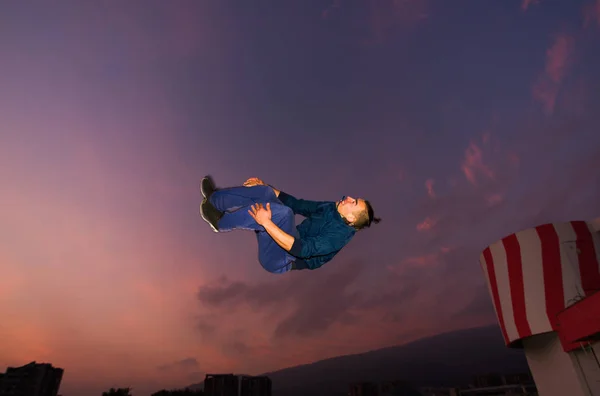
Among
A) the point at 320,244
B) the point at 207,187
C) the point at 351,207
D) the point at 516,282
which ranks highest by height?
the point at 516,282

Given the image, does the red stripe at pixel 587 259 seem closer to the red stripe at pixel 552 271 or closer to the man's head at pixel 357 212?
the red stripe at pixel 552 271

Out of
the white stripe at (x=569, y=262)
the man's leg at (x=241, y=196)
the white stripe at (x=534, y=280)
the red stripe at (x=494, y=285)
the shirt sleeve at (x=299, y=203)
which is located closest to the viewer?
the man's leg at (x=241, y=196)

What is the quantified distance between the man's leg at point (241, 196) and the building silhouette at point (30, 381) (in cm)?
1256

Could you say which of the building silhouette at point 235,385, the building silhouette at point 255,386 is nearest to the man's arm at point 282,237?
the building silhouette at point 235,385

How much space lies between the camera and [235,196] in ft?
13.5

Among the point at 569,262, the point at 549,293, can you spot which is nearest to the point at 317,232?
the point at 549,293

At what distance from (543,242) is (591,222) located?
2.55 metres

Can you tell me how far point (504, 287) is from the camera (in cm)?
1500

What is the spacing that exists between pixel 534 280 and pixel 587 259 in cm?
224

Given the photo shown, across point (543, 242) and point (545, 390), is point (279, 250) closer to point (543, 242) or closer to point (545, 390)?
point (543, 242)

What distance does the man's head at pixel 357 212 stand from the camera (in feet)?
12.7

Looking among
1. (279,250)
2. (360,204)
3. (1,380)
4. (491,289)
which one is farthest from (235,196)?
(491,289)

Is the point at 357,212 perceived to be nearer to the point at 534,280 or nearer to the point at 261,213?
the point at 261,213

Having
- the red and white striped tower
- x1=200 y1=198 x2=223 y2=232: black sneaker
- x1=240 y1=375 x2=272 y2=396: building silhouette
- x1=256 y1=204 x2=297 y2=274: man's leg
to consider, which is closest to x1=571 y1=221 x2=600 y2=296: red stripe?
the red and white striped tower
